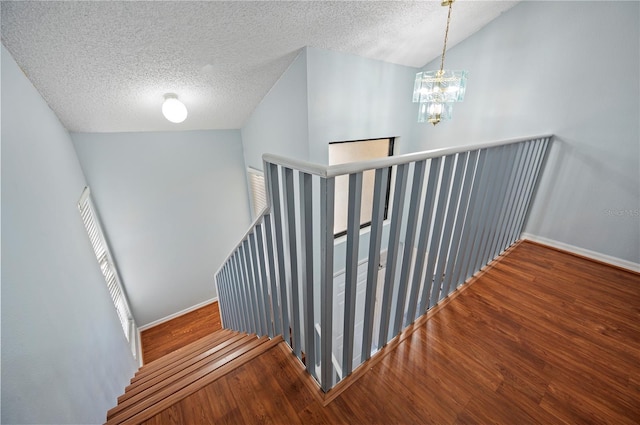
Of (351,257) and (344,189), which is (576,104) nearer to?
(344,189)

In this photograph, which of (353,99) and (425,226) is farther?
(353,99)

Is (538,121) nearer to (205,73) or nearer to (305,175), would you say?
(305,175)

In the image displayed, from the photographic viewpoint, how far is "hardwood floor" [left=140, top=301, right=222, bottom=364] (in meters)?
3.37

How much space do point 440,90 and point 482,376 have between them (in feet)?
6.54

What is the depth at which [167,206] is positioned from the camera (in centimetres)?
340

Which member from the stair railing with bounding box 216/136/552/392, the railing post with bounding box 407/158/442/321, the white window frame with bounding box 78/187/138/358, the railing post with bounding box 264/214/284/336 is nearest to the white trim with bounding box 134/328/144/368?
the white window frame with bounding box 78/187/138/358

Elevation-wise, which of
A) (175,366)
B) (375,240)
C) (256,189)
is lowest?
(175,366)

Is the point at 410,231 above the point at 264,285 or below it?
above

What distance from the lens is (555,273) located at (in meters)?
1.85

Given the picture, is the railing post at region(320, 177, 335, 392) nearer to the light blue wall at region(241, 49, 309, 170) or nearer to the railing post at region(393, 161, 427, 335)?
the railing post at region(393, 161, 427, 335)

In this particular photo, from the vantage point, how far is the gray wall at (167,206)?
9.81 feet

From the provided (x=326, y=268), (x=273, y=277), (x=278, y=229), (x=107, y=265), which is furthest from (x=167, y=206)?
(x=326, y=268)

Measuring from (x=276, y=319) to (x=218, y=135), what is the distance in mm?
3002

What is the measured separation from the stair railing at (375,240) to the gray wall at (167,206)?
1.94 metres
